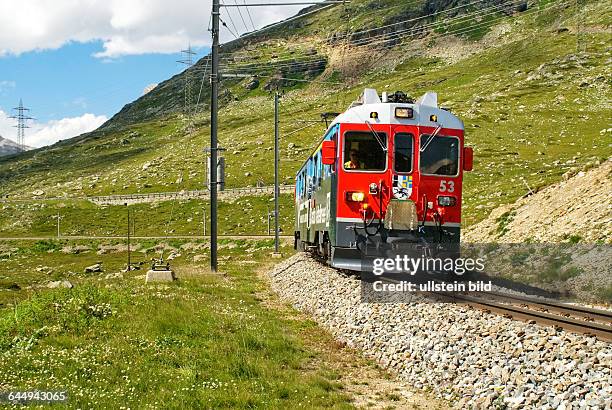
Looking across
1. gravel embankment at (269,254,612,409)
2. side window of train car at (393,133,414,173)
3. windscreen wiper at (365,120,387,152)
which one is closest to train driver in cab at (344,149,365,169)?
windscreen wiper at (365,120,387,152)

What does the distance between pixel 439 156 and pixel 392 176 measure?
4.99 ft

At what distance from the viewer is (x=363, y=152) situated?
17.2 meters

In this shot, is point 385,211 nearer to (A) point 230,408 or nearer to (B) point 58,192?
(A) point 230,408

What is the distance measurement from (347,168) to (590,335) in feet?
29.2

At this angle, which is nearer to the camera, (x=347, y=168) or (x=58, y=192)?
(x=347, y=168)

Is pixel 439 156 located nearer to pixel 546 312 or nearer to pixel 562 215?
pixel 546 312

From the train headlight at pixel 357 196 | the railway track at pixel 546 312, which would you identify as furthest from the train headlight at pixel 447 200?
the railway track at pixel 546 312

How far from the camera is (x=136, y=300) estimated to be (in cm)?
1608

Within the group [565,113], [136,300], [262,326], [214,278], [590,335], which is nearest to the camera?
[590,335]

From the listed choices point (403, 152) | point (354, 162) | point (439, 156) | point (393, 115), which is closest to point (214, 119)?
point (354, 162)

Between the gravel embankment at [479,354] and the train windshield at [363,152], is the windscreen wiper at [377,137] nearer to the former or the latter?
the train windshield at [363,152]

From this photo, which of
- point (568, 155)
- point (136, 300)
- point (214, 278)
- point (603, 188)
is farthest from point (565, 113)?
point (136, 300)

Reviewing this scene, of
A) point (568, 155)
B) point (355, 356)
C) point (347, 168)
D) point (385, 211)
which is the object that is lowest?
point (355, 356)

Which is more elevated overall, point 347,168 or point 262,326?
point 347,168
